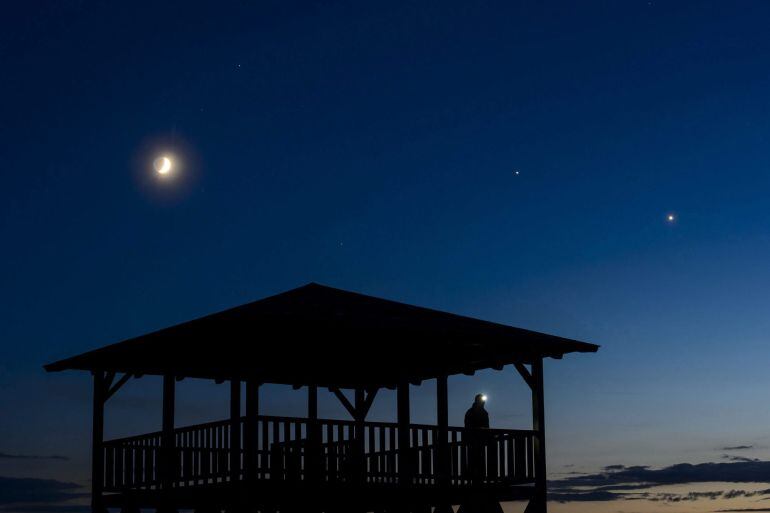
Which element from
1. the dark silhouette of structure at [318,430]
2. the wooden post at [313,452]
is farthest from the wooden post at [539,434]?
the wooden post at [313,452]

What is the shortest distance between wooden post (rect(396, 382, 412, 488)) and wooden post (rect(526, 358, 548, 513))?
2.70m

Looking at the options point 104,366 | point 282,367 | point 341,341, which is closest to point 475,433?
point 341,341

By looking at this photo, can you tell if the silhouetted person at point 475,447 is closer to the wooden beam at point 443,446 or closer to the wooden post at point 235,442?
the wooden beam at point 443,446

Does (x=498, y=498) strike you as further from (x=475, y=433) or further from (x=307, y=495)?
(x=307, y=495)

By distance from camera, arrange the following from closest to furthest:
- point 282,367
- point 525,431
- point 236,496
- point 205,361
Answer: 1. point 236,496
2. point 525,431
3. point 205,361
4. point 282,367

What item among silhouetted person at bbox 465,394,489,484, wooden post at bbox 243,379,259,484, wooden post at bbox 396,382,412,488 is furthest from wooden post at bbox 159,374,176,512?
silhouetted person at bbox 465,394,489,484

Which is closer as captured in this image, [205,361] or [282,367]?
[205,361]

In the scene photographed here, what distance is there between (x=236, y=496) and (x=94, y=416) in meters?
5.88

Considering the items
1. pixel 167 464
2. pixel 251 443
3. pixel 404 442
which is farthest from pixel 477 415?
pixel 167 464

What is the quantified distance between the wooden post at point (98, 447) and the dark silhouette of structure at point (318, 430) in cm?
Result: 3

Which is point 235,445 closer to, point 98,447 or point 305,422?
point 305,422

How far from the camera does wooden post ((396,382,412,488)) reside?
23.7 meters

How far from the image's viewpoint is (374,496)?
23125 millimetres

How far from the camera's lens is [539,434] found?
2397 cm
